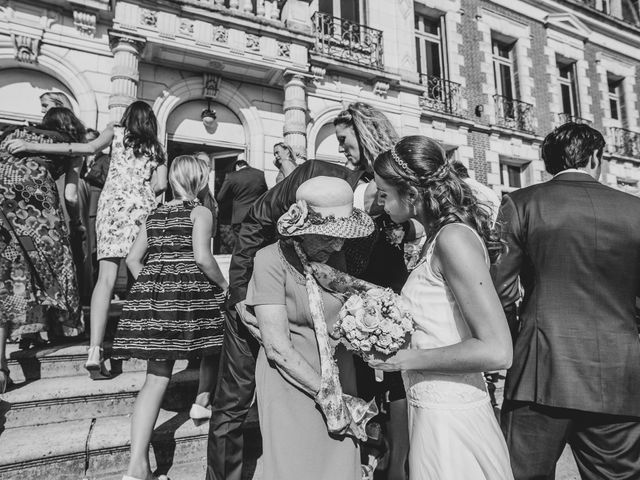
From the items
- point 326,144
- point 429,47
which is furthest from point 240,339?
point 429,47

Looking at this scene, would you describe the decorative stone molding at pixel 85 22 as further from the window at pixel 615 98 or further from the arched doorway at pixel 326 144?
the window at pixel 615 98

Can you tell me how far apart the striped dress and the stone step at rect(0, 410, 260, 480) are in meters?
0.70

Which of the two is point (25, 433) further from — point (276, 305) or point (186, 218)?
point (276, 305)

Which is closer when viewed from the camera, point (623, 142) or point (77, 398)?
point (77, 398)

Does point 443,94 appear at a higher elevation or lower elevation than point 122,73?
higher

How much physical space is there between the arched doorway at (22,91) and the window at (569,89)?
600 inches

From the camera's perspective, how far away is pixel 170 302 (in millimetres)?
2562

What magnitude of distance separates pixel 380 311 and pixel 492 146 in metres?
11.9

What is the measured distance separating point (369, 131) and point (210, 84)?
669 cm

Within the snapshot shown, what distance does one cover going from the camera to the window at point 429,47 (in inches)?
447

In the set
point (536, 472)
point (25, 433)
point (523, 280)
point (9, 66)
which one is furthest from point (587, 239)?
point (9, 66)

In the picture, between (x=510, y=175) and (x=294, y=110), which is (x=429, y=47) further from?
(x=294, y=110)

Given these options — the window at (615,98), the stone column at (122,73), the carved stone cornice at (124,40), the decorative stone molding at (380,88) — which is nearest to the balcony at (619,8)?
the window at (615,98)

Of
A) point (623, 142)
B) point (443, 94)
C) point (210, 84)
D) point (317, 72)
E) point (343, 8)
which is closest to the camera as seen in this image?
point (210, 84)
